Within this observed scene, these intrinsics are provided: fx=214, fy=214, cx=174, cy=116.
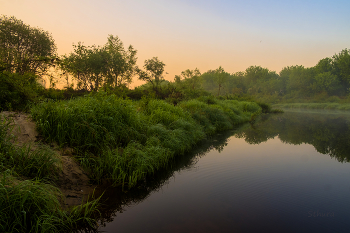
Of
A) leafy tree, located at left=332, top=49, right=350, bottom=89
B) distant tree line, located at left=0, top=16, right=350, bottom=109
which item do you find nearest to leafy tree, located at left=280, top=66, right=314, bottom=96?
distant tree line, located at left=0, top=16, right=350, bottom=109

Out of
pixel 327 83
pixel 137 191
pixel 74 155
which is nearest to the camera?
pixel 137 191

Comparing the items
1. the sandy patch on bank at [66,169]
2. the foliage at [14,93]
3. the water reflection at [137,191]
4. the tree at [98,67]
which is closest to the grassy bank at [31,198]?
the sandy patch on bank at [66,169]

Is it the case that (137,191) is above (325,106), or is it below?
below

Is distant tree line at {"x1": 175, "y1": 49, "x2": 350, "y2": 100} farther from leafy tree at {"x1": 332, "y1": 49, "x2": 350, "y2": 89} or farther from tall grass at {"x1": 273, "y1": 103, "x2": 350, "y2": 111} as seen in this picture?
tall grass at {"x1": 273, "y1": 103, "x2": 350, "y2": 111}

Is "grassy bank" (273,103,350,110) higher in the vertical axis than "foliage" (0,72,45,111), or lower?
higher

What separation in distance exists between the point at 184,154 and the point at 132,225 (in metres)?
4.79

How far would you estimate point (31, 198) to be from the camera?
324cm

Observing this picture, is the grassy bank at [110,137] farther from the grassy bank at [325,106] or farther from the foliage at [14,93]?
the grassy bank at [325,106]

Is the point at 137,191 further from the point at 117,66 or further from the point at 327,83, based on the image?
the point at 327,83

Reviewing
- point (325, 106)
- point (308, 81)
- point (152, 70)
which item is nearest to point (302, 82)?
point (308, 81)

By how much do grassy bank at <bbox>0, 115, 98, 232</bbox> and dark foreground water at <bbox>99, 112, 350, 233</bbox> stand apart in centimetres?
→ 60

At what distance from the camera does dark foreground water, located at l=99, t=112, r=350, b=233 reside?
402 centimetres

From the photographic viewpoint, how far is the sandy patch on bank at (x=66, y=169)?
4.41m

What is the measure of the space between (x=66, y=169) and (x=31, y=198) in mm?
1614
